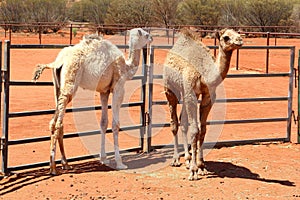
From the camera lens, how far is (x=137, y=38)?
746cm

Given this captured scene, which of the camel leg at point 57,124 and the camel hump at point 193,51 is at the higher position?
the camel hump at point 193,51

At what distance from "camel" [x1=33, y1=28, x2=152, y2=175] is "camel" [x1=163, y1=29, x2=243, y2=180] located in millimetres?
587

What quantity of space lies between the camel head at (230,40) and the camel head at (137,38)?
1.22 m

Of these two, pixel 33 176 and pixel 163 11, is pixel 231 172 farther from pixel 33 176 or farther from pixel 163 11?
pixel 163 11

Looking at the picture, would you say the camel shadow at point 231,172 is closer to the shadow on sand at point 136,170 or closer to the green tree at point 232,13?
the shadow on sand at point 136,170

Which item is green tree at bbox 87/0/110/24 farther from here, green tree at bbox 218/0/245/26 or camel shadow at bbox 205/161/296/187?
camel shadow at bbox 205/161/296/187

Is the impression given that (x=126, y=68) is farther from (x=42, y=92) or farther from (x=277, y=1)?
(x=277, y=1)

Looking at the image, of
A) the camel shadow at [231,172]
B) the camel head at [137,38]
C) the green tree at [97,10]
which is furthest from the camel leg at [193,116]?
the green tree at [97,10]

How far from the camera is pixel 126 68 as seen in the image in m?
7.41

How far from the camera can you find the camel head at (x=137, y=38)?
7.44m

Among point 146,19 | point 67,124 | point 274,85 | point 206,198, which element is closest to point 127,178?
point 206,198

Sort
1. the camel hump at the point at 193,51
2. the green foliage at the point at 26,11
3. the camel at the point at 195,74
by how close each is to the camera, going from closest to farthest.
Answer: the camel at the point at 195,74
the camel hump at the point at 193,51
the green foliage at the point at 26,11

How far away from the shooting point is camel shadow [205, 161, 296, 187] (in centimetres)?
693

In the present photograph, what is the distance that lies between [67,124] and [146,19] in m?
35.3
